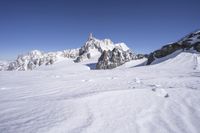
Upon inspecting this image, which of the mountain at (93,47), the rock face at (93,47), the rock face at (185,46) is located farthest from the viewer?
the rock face at (93,47)

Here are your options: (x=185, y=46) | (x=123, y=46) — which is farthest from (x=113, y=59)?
(x=123, y=46)

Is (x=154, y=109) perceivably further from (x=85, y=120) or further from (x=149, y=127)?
(x=85, y=120)

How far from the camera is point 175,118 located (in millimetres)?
4059

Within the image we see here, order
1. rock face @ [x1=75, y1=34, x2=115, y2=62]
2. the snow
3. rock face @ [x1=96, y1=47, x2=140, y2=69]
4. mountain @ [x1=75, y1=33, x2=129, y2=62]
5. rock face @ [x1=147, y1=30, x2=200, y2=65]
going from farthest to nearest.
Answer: the snow → rock face @ [x1=75, y1=34, x2=115, y2=62] → mountain @ [x1=75, y1=33, x2=129, y2=62] → rock face @ [x1=96, y1=47, x2=140, y2=69] → rock face @ [x1=147, y1=30, x2=200, y2=65]

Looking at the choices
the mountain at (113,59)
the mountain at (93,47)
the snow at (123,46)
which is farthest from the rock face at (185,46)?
the snow at (123,46)

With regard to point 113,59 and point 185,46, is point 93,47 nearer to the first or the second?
point 113,59

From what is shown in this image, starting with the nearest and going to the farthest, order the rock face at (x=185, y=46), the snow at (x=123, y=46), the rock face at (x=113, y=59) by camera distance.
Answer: the rock face at (x=185, y=46) < the rock face at (x=113, y=59) < the snow at (x=123, y=46)

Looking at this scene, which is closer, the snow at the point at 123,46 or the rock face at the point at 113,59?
the rock face at the point at 113,59

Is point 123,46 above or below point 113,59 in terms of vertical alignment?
above

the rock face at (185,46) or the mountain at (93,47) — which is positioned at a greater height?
the mountain at (93,47)

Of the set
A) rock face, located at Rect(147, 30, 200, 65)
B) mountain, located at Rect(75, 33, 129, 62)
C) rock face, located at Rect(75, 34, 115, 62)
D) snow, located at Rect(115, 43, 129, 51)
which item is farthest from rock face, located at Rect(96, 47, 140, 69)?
snow, located at Rect(115, 43, 129, 51)

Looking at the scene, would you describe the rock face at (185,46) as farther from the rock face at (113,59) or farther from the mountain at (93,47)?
the mountain at (93,47)

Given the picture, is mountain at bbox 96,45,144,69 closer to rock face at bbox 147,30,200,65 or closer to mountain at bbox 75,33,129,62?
rock face at bbox 147,30,200,65

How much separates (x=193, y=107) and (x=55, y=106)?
4.17 metres
